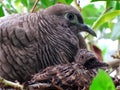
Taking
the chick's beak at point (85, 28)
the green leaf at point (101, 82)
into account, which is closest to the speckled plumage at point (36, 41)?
the chick's beak at point (85, 28)

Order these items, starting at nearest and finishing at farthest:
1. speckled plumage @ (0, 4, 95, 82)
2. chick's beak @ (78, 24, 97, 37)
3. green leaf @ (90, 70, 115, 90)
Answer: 1. green leaf @ (90, 70, 115, 90)
2. speckled plumage @ (0, 4, 95, 82)
3. chick's beak @ (78, 24, 97, 37)

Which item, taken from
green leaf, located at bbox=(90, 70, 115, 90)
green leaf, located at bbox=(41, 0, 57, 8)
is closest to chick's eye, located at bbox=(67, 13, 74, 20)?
green leaf, located at bbox=(41, 0, 57, 8)

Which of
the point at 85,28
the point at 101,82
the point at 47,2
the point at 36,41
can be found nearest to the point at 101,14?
the point at 85,28

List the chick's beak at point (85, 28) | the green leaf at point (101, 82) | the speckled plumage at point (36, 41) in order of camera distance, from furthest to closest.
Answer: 1. the chick's beak at point (85, 28)
2. the speckled plumage at point (36, 41)
3. the green leaf at point (101, 82)

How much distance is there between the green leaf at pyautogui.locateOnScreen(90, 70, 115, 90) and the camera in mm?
804

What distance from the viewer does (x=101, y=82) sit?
2.64ft

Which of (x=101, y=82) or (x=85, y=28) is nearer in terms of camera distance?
(x=101, y=82)

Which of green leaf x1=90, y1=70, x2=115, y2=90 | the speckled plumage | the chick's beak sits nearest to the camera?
green leaf x1=90, y1=70, x2=115, y2=90

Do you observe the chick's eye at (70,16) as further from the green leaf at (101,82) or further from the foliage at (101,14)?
the green leaf at (101,82)

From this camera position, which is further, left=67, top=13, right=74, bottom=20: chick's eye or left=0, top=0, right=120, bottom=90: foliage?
left=67, top=13, right=74, bottom=20: chick's eye

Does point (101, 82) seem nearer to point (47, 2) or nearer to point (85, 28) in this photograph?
point (85, 28)

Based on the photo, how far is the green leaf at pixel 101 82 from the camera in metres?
0.80

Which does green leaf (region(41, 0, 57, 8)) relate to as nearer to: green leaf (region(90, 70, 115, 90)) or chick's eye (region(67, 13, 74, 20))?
chick's eye (region(67, 13, 74, 20))

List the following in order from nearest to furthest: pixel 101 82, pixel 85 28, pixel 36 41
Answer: pixel 101 82
pixel 36 41
pixel 85 28
